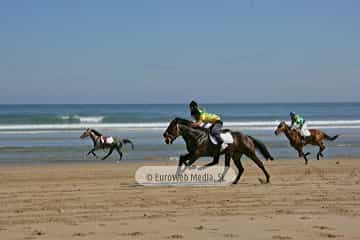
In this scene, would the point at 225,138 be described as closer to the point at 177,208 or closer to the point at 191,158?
the point at 191,158

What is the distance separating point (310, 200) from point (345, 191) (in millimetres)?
1706

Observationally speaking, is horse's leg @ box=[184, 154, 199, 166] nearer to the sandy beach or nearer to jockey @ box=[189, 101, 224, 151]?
jockey @ box=[189, 101, 224, 151]

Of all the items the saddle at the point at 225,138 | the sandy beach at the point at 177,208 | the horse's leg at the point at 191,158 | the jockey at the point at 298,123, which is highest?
the jockey at the point at 298,123

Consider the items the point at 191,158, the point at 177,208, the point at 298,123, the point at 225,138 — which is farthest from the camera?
the point at 298,123

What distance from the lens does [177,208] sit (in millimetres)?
12086

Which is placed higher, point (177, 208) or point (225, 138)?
point (225, 138)

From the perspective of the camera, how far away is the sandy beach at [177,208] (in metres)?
9.74

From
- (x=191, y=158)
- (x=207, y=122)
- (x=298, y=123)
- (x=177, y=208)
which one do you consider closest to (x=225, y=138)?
(x=207, y=122)

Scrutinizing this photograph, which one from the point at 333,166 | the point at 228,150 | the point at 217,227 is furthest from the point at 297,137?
the point at 217,227

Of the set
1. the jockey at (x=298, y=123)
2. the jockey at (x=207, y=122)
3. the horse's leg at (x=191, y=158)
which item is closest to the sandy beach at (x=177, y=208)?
the horse's leg at (x=191, y=158)

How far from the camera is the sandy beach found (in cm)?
974

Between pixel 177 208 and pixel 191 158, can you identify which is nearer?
pixel 177 208

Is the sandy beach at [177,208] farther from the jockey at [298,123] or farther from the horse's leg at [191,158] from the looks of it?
the jockey at [298,123]

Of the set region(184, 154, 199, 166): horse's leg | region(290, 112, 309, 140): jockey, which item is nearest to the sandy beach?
region(184, 154, 199, 166): horse's leg
